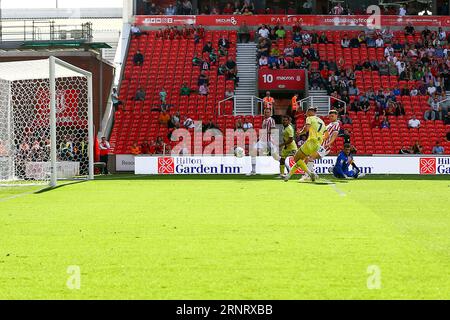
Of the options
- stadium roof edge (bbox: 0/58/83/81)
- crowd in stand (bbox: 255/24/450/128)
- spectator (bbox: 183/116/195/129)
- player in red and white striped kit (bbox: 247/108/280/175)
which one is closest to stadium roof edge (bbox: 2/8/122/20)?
crowd in stand (bbox: 255/24/450/128)

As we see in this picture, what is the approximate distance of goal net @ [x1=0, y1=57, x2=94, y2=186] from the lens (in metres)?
26.9

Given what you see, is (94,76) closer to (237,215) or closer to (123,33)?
(123,33)

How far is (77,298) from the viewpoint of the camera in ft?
22.0

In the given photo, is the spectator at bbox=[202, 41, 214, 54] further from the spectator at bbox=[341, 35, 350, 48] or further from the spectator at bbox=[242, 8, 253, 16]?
the spectator at bbox=[341, 35, 350, 48]

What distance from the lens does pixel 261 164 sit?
34.6 meters

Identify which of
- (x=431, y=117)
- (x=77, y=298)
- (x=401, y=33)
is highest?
(x=401, y=33)

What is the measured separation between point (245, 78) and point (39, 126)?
16987 mm

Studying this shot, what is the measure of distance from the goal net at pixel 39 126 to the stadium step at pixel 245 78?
9.54 m

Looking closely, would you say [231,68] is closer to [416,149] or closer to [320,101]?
[320,101]

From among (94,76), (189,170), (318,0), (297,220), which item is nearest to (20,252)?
(297,220)

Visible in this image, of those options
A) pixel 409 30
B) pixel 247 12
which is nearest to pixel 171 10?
pixel 247 12

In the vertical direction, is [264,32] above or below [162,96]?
above

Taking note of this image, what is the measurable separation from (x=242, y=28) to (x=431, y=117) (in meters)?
13.2

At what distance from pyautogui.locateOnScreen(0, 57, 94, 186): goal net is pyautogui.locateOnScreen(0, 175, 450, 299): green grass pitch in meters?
9.22
